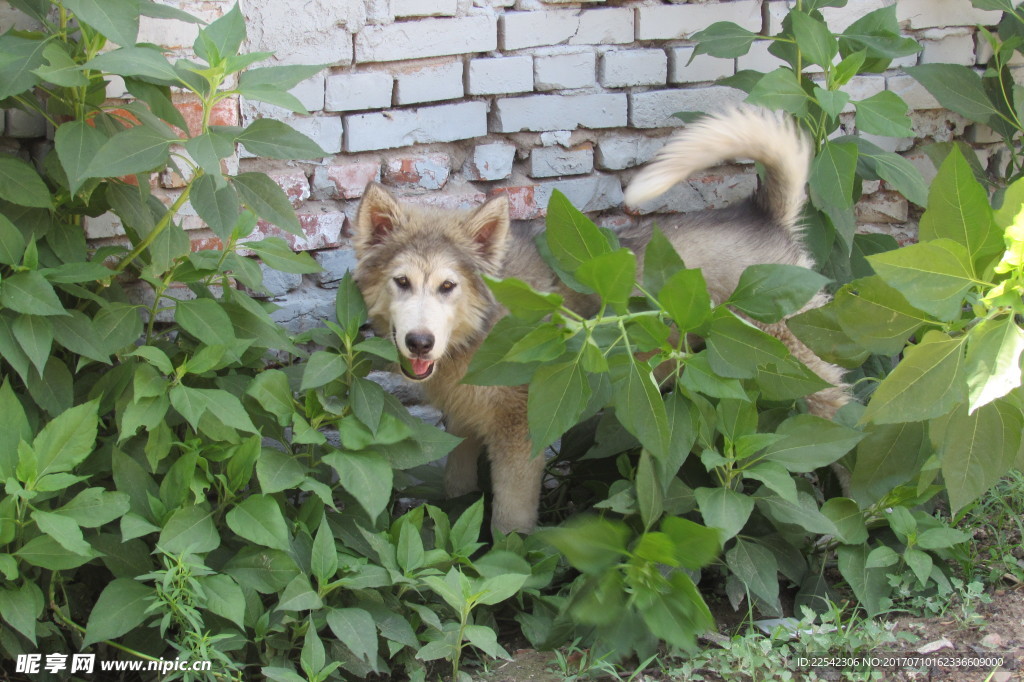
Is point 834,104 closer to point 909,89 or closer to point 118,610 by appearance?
point 909,89

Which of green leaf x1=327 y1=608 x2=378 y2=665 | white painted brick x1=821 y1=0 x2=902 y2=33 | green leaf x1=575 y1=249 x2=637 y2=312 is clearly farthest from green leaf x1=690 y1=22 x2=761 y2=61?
green leaf x1=327 y1=608 x2=378 y2=665

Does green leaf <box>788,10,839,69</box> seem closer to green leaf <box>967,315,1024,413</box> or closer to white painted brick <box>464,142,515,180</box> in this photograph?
white painted brick <box>464,142,515,180</box>

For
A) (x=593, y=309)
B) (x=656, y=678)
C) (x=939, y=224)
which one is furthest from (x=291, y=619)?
(x=939, y=224)

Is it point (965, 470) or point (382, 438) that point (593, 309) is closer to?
point (382, 438)

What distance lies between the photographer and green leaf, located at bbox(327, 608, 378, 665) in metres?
2.34

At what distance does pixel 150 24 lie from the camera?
3.01 metres

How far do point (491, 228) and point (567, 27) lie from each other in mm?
1014

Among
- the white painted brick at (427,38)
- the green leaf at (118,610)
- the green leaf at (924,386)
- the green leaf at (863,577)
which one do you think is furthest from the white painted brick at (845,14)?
the green leaf at (118,610)

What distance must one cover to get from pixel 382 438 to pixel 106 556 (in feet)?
2.50

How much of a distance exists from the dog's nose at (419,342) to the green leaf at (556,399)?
0.57 meters

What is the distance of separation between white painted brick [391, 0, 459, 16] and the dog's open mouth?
1313 mm

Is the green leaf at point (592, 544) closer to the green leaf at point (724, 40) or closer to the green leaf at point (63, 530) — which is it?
the green leaf at point (63, 530)

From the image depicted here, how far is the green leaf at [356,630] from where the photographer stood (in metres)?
2.34

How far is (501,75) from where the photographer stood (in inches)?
141
